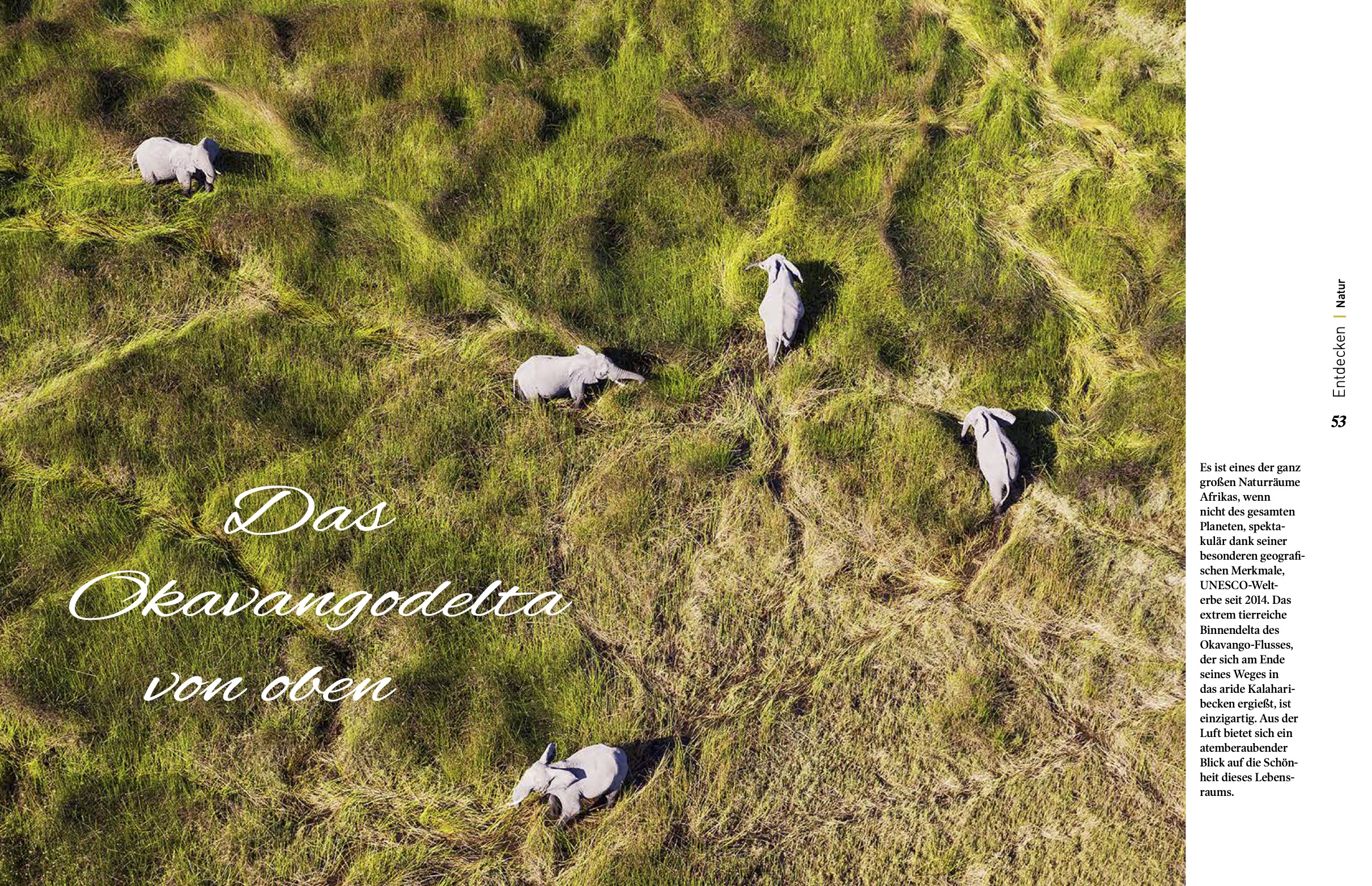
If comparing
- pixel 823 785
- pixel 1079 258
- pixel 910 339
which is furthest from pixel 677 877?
pixel 1079 258

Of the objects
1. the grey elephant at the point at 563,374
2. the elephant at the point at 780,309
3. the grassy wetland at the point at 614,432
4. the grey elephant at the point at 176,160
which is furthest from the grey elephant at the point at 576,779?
the grey elephant at the point at 176,160

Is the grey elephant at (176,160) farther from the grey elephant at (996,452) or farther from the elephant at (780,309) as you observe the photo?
the grey elephant at (996,452)

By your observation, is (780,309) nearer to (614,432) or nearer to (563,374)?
(614,432)

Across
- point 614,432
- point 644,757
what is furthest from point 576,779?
point 614,432

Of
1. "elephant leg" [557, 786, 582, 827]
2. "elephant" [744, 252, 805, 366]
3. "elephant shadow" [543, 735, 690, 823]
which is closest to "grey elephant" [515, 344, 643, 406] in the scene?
"elephant" [744, 252, 805, 366]

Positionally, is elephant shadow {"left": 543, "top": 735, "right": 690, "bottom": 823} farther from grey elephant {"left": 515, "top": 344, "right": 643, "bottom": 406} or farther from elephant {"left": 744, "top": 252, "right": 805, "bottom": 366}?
elephant {"left": 744, "top": 252, "right": 805, "bottom": 366}
